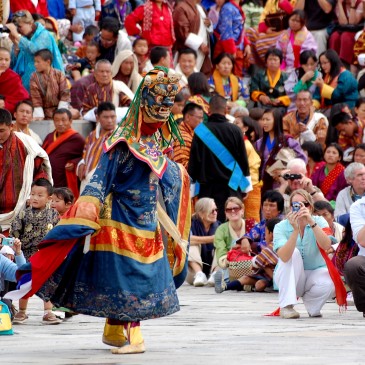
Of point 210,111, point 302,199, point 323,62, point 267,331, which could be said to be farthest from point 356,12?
point 267,331

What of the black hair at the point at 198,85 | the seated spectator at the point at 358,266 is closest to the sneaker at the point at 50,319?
the seated spectator at the point at 358,266

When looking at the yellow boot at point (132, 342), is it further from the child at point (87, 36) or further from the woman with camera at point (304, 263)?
the child at point (87, 36)

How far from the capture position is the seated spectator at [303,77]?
18.4m

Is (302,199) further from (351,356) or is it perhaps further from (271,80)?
(271,80)

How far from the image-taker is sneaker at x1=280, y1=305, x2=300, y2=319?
10.9 meters

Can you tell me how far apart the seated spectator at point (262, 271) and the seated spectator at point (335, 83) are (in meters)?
4.89

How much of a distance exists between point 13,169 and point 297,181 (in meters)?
3.21

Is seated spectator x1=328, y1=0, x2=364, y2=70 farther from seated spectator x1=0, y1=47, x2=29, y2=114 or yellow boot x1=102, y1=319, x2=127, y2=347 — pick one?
yellow boot x1=102, y1=319, x2=127, y2=347

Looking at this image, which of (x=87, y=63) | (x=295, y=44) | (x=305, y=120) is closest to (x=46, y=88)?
(x=87, y=63)

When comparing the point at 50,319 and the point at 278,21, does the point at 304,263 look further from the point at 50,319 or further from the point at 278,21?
the point at 278,21

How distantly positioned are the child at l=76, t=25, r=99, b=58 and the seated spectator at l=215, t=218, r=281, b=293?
17.9 feet

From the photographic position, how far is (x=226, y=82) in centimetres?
1872

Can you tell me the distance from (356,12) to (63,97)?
542 centimetres

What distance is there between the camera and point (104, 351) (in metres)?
8.62
